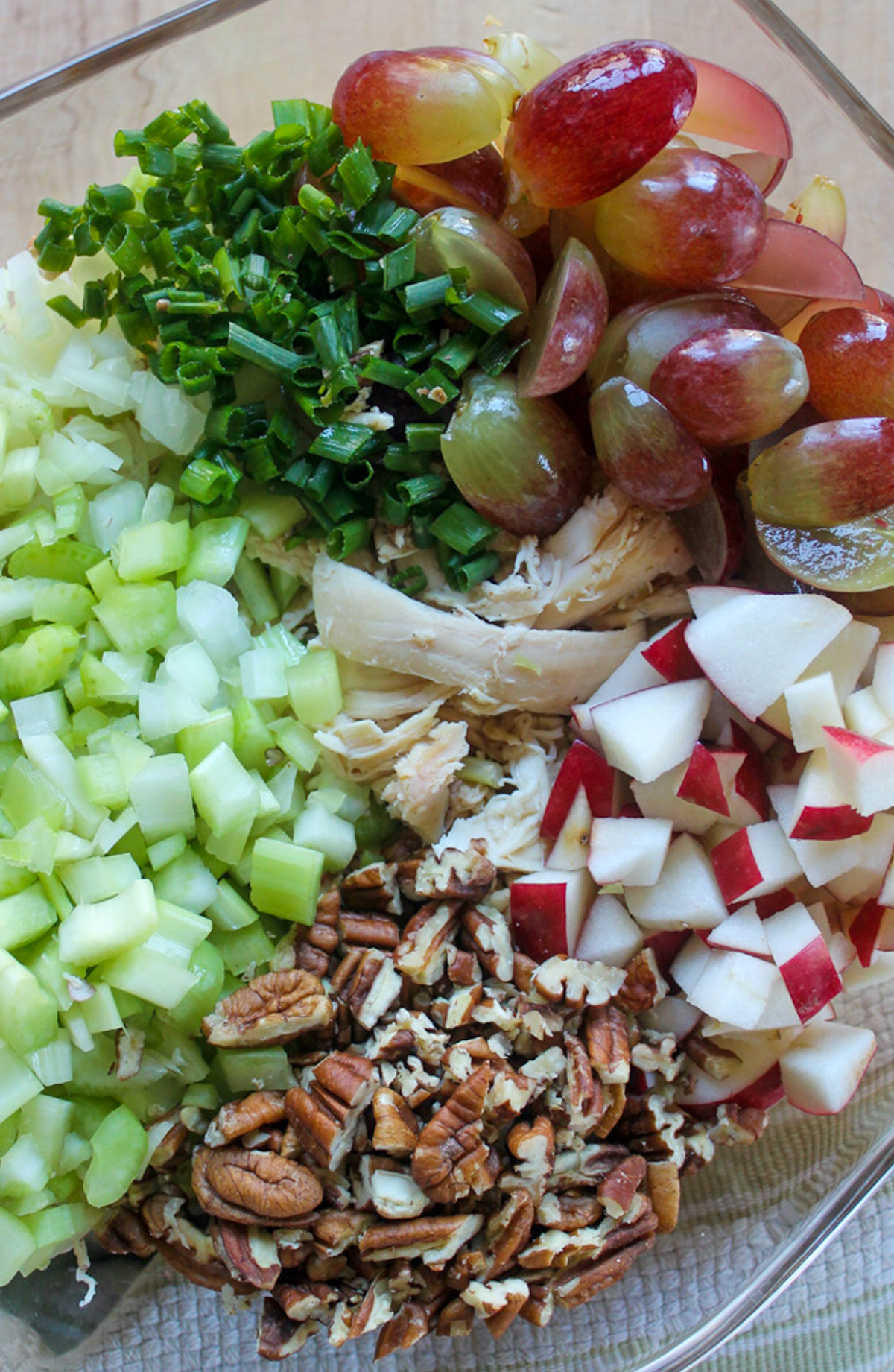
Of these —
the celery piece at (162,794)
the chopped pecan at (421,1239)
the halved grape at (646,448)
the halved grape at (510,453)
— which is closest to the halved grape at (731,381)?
the halved grape at (646,448)

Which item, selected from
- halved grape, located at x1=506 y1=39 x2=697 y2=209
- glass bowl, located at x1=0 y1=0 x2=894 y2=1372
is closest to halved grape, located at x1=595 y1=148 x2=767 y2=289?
halved grape, located at x1=506 y1=39 x2=697 y2=209

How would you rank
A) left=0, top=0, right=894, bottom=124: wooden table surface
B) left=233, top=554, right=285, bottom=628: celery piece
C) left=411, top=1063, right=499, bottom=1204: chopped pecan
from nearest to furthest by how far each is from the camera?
left=411, top=1063, right=499, bottom=1204: chopped pecan
left=233, top=554, right=285, bottom=628: celery piece
left=0, top=0, right=894, bottom=124: wooden table surface

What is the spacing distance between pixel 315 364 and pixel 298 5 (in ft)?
2.19

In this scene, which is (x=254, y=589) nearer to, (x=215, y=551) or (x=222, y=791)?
(x=215, y=551)

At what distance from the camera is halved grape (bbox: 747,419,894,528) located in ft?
3.77

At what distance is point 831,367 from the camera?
1.22 meters

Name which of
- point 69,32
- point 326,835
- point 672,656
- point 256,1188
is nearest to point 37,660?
point 326,835

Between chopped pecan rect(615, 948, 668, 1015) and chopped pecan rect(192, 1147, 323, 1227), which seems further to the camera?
chopped pecan rect(615, 948, 668, 1015)

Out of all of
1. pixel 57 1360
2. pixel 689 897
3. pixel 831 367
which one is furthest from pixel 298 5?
pixel 57 1360

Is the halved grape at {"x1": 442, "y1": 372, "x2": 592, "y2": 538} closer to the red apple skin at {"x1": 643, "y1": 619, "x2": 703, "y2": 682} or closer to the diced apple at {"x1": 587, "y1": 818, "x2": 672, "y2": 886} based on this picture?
the red apple skin at {"x1": 643, "y1": 619, "x2": 703, "y2": 682}

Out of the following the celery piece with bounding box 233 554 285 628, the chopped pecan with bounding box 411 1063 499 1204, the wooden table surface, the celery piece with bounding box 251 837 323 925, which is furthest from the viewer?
the wooden table surface

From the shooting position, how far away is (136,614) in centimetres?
125

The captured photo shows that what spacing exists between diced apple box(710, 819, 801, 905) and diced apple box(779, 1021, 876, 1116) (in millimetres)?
209

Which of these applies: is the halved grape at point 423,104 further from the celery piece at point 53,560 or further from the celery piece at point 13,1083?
the celery piece at point 13,1083
